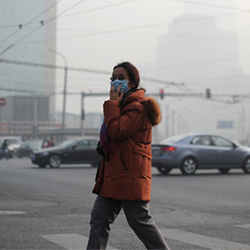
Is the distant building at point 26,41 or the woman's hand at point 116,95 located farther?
the distant building at point 26,41

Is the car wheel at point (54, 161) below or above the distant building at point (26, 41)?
below

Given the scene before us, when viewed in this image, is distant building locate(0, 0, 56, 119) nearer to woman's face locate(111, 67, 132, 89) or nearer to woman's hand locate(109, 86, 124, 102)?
woman's face locate(111, 67, 132, 89)

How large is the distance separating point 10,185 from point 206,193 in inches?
198

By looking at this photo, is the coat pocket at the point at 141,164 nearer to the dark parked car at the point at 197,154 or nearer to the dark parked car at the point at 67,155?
the dark parked car at the point at 197,154

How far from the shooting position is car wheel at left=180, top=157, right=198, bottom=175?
814 inches

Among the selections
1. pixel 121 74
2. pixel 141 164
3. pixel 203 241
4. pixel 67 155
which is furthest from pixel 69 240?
pixel 67 155

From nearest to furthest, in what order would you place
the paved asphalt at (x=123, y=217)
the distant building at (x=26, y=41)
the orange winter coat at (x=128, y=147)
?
1. the orange winter coat at (x=128, y=147)
2. the paved asphalt at (x=123, y=217)
3. the distant building at (x=26, y=41)

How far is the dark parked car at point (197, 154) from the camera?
803 inches

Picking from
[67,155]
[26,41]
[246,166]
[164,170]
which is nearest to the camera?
[164,170]

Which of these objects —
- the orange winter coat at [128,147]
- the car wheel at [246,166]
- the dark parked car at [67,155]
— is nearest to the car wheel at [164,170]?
the car wheel at [246,166]

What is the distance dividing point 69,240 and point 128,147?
2818mm

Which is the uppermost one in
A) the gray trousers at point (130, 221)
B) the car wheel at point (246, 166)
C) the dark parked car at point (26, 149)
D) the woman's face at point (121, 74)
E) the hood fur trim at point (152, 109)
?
the woman's face at point (121, 74)

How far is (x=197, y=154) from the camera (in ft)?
68.0

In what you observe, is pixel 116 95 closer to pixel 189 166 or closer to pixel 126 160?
pixel 126 160
